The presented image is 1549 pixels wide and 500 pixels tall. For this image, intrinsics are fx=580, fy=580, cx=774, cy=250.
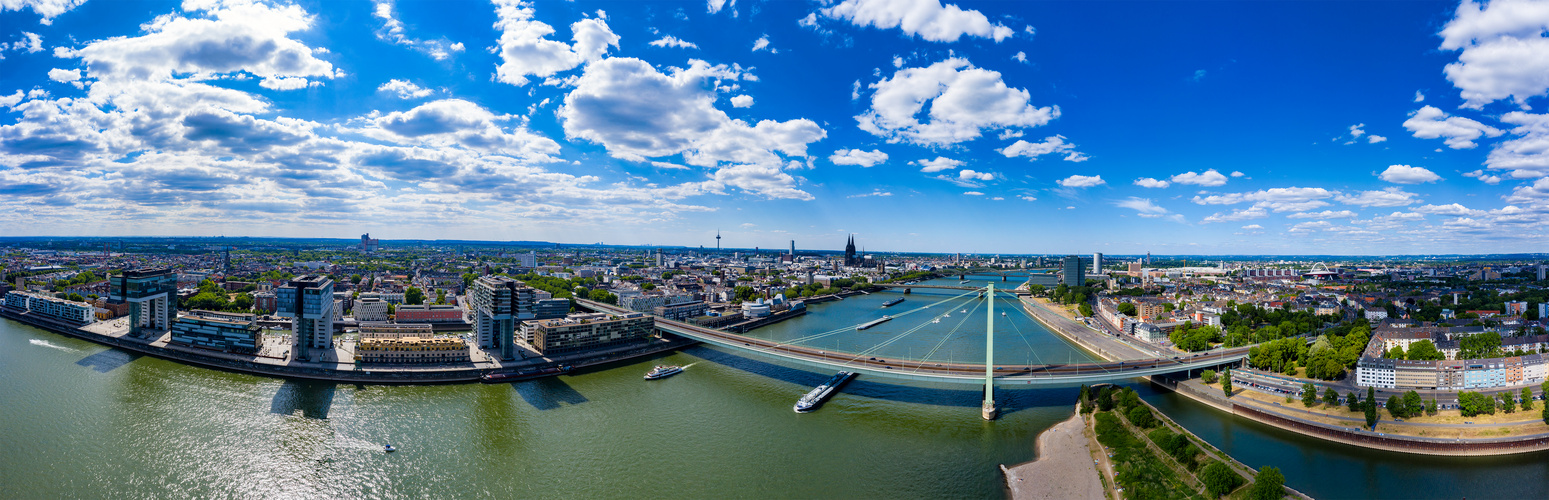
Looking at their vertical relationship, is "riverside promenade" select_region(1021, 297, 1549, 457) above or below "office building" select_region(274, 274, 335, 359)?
below

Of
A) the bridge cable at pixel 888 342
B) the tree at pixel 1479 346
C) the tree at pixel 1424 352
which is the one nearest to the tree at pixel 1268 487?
the bridge cable at pixel 888 342

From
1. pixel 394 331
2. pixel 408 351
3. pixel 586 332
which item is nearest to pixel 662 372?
pixel 586 332

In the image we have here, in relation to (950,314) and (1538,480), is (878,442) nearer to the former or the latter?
(1538,480)

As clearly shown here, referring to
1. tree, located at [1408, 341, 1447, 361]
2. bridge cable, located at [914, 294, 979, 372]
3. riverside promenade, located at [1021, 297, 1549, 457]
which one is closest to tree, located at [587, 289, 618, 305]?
bridge cable, located at [914, 294, 979, 372]

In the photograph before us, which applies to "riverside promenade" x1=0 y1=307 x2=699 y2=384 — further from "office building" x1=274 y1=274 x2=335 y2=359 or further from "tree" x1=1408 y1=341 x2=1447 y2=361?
"tree" x1=1408 y1=341 x2=1447 y2=361

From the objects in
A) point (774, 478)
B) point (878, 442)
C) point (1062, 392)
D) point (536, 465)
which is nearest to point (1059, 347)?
point (1062, 392)

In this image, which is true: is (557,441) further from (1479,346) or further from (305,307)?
(1479,346)

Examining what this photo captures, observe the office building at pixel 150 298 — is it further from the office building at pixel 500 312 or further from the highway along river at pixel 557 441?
the office building at pixel 500 312
